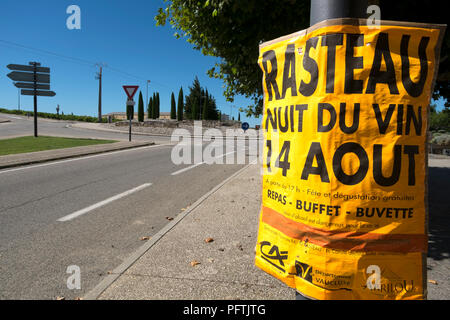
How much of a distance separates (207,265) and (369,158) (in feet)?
7.41

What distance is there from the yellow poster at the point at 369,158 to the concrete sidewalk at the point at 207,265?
4.23 ft

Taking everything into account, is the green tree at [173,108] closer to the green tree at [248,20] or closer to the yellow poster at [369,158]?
the green tree at [248,20]

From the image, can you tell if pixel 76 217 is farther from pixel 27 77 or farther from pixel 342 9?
pixel 27 77

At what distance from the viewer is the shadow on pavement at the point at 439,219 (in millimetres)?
3713

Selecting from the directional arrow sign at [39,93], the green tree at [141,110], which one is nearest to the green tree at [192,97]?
the green tree at [141,110]

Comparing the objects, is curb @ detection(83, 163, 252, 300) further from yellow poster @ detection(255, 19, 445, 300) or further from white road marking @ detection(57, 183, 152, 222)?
yellow poster @ detection(255, 19, 445, 300)

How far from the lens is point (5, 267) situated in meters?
3.05

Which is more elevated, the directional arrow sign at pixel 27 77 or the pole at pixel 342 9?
the directional arrow sign at pixel 27 77

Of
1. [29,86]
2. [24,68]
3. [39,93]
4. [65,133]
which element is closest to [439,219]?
[39,93]

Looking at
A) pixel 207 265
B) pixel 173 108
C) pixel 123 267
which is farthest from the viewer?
pixel 173 108

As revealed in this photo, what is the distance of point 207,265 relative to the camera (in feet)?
10.3

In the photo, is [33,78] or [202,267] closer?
[202,267]

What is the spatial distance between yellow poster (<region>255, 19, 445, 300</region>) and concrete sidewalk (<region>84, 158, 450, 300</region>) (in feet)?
4.23
